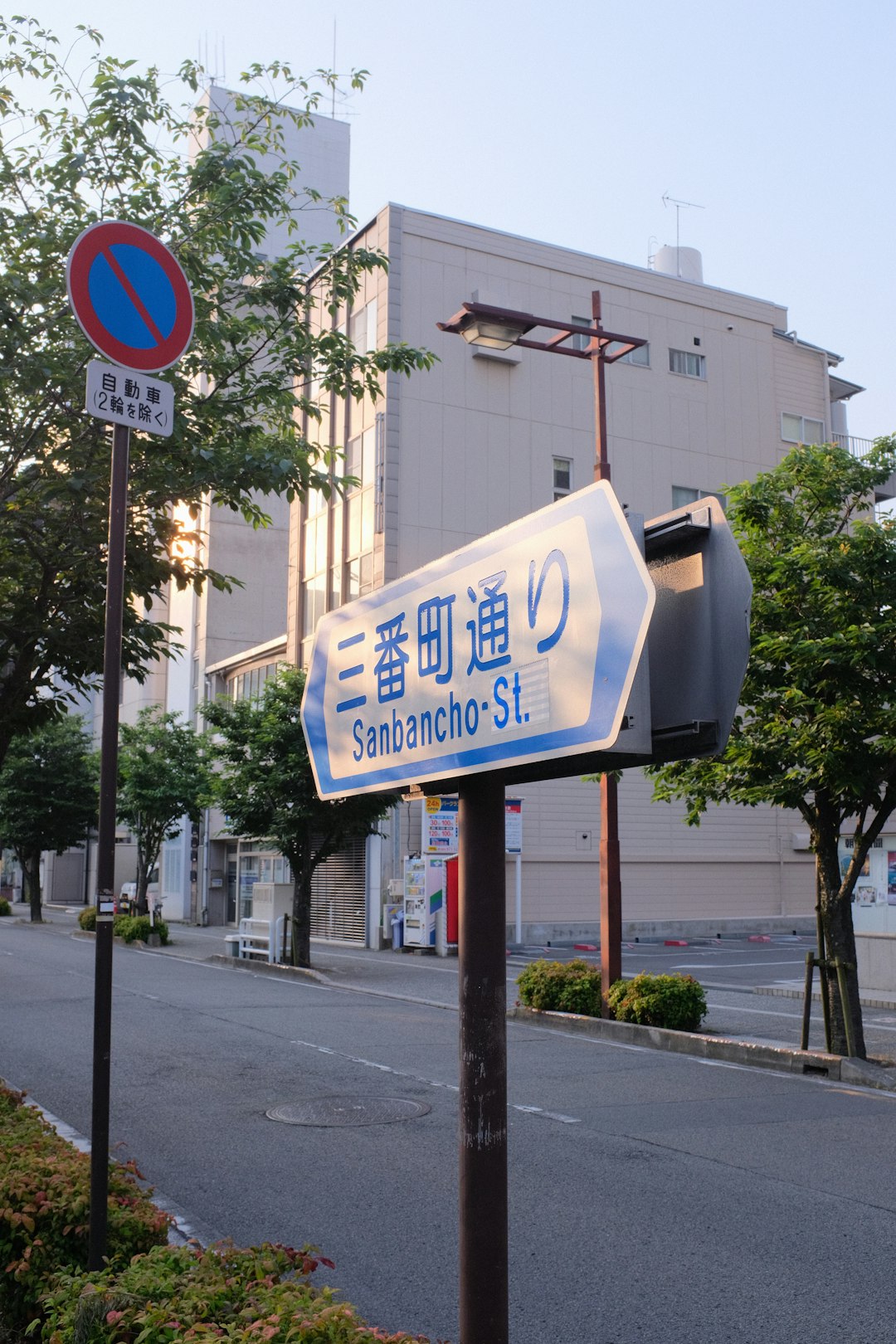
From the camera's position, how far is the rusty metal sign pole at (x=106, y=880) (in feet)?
13.3

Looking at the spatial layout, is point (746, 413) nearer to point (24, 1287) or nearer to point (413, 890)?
point (413, 890)

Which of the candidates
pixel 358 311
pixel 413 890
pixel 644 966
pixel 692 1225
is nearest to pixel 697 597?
pixel 692 1225

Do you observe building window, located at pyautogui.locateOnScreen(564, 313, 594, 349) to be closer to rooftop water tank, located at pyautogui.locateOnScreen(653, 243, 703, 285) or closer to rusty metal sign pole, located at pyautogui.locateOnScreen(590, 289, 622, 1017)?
rooftop water tank, located at pyautogui.locateOnScreen(653, 243, 703, 285)

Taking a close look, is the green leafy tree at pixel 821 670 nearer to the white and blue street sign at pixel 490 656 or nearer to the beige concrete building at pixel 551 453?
the white and blue street sign at pixel 490 656

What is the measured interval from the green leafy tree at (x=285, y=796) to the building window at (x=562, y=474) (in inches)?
460

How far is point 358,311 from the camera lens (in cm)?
3409

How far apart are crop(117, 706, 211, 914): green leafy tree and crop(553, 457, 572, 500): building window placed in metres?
13.0

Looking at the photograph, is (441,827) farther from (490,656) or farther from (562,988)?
(490,656)

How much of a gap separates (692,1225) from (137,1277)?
368 cm

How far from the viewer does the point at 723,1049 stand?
1306 centimetres

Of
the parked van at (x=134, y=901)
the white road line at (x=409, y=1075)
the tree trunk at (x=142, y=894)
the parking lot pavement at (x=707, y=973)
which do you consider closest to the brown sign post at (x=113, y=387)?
the white road line at (x=409, y=1075)

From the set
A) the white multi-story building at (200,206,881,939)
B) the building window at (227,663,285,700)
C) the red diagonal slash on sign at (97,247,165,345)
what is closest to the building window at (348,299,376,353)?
the white multi-story building at (200,206,881,939)

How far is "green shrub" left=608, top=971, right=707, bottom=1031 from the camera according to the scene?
14203mm

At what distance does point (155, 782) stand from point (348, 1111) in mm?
27972
